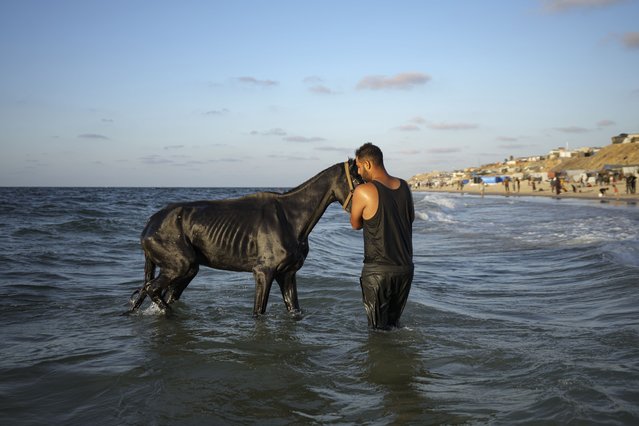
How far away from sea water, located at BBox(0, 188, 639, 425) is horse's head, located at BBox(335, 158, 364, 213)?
64.1 inches

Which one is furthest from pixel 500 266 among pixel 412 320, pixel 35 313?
pixel 35 313

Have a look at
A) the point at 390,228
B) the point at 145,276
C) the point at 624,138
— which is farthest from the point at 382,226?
the point at 624,138

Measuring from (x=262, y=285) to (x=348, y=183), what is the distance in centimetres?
172

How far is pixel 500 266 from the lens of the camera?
1360 cm

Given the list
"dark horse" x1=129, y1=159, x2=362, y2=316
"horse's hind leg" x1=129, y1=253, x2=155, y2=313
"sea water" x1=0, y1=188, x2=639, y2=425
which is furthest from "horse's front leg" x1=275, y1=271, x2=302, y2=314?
"horse's hind leg" x1=129, y1=253, x2=155, y2=313

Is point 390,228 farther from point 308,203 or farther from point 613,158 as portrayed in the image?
point 613,158

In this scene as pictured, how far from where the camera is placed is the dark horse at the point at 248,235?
6.93 metres

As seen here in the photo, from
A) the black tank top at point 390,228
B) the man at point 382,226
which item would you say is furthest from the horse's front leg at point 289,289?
the black tank top at point 390,228

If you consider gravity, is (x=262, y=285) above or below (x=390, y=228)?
below

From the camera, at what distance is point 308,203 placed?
23.2ft

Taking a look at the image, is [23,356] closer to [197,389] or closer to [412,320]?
[197,389]

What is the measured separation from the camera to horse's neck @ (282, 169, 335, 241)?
702 centimetres

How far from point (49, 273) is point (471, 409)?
10095mm

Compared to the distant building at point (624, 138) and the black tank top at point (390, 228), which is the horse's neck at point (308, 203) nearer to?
the black tank top at point (390, 228)
